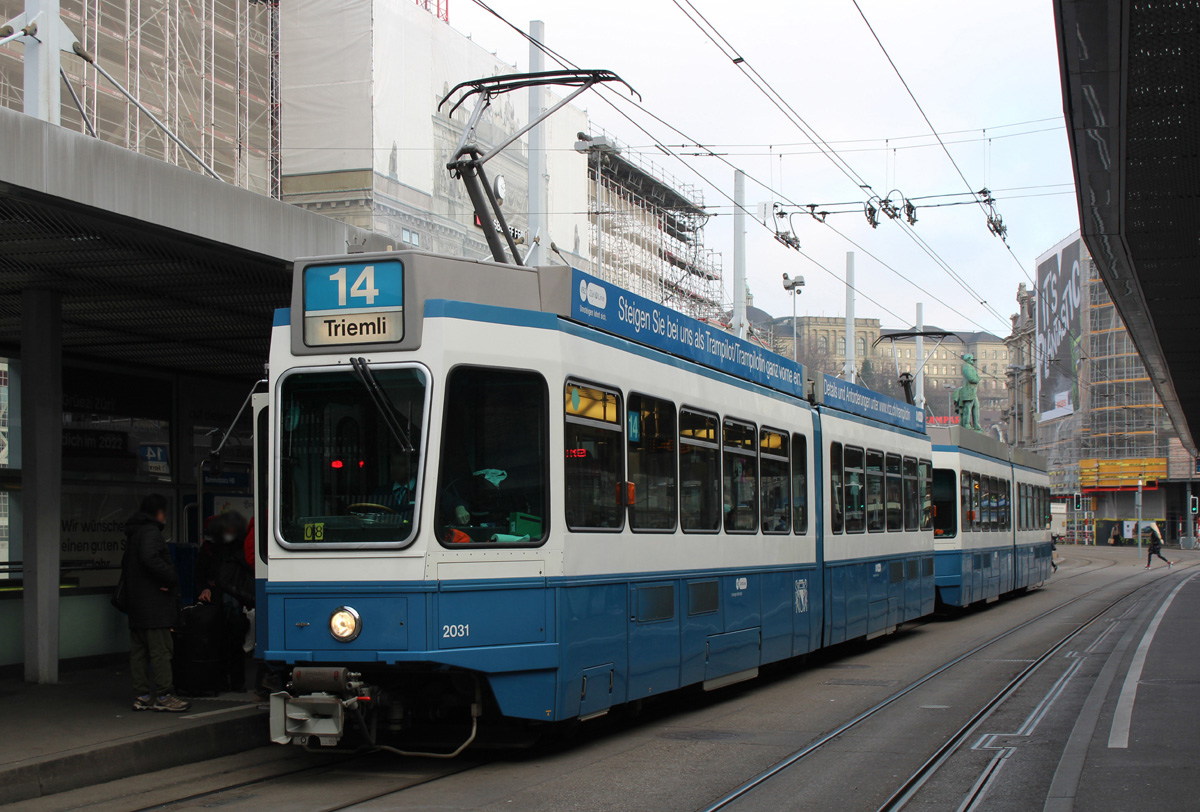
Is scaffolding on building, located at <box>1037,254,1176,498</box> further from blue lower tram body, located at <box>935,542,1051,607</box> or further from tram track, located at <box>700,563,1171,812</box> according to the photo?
tram track, located at <box>700,563,1171,812</box>

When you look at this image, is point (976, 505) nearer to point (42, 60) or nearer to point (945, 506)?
point (945, 506)

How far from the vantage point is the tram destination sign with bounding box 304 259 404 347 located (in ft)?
26.2

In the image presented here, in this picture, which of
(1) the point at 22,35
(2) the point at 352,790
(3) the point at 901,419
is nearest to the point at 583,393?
(2) the point at 352,790

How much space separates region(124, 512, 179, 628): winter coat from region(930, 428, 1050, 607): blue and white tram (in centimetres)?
1488

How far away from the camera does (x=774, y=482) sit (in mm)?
12453

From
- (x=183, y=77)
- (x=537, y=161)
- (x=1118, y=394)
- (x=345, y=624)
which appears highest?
(x=183, y=77)

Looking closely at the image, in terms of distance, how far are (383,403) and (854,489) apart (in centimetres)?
872

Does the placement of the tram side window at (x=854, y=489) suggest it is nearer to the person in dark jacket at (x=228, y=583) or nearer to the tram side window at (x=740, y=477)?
the tram side window at (x=740, y=477)

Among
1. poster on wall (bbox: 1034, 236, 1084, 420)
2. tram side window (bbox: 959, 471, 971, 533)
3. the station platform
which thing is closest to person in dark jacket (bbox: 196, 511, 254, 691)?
the station platform

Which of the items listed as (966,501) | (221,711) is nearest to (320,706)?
(221,711)

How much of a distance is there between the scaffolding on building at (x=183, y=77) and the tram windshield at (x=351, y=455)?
77.2ft

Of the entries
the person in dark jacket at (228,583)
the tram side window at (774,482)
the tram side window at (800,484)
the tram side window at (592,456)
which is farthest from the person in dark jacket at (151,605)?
the tram side window at (800,484)

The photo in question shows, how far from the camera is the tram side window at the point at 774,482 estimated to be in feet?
39.8

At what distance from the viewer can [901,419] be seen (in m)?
18.1
